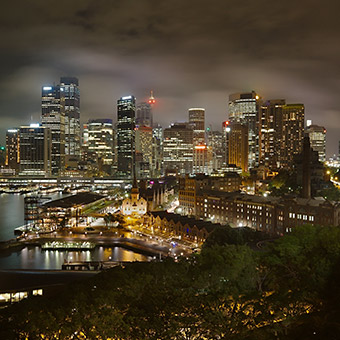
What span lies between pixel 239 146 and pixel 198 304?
7039 centimetres

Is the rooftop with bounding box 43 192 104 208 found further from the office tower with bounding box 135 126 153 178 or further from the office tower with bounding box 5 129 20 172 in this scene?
the office tower with bounding box 5 129 20 172

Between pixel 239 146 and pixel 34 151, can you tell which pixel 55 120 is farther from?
pixel 239 146

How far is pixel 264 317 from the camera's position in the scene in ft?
22.6

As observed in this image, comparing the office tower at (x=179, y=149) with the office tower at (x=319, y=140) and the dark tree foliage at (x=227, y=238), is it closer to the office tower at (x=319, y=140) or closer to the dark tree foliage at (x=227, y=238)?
the office tower at (x=319, y=140)

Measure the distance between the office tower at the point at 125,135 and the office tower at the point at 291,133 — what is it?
38705 millimetres

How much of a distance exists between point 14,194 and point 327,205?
50.6 m

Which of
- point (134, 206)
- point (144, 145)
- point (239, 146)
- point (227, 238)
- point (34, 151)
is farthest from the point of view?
point (144, 145)

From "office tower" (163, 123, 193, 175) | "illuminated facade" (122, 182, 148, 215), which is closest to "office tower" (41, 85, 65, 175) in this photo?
"office tower" (163, 123, 193, 175)

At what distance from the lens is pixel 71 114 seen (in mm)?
115938

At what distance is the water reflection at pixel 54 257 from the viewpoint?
19406 millimetres

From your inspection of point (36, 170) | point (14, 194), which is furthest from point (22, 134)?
point (14, 194)

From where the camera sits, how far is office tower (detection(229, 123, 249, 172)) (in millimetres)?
75312

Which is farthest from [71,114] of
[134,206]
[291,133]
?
[134,206]

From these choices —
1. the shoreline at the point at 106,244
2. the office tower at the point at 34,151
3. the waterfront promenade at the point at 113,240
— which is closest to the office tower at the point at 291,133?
the office tower at the point at 34,151
